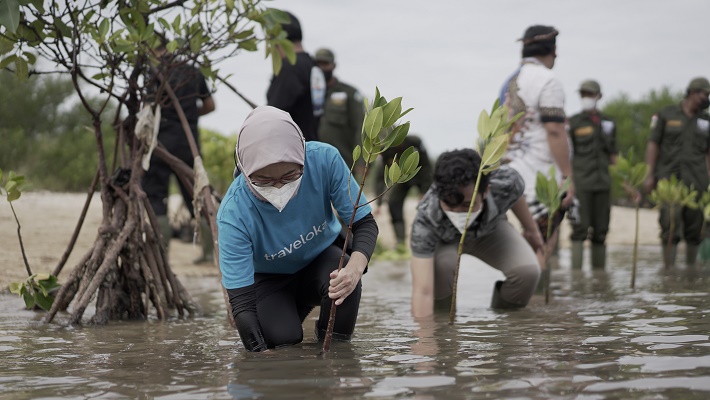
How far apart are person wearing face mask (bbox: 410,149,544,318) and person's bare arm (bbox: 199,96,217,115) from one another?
3092mm

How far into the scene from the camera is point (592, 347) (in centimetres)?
432

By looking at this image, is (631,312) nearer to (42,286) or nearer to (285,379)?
(285,379)

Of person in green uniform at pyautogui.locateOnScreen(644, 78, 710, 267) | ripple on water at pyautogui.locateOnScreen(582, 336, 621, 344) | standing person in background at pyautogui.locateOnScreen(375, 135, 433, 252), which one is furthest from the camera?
standing person in background at pyautogui.locateOnScreen(375, 135, 433, 252)

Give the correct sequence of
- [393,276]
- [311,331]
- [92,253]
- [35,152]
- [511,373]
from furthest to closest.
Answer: [35,152] → [393,276] → [92,253] → [311,331] → [511,373]

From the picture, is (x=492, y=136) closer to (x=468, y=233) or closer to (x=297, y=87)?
(x=468, y=233)

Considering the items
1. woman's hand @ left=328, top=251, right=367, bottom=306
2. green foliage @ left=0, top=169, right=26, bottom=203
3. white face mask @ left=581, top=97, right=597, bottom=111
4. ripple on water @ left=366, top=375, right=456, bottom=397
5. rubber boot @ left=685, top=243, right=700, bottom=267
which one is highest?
white face mask @ left=581, top=97, right=597, bottom=111

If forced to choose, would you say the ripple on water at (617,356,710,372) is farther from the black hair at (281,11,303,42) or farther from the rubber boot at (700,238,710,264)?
the rubber boot at (700,238,710,264)

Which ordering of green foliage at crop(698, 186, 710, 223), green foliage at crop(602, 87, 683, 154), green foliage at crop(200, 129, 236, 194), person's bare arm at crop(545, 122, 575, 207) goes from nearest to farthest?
person's bare arm at crop(545, 122, 575, 207) → green foliage at crop(698, 186, 710, 223) → green foliage at crop(200, 129, 236, 194) → green foliage at crop(602, 87, 683, 154)

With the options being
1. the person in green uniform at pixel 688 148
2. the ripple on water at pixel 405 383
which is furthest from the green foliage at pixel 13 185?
the person in green uniform at pixel 688 148

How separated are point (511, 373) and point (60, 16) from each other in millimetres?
3589

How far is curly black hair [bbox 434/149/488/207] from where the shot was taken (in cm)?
547

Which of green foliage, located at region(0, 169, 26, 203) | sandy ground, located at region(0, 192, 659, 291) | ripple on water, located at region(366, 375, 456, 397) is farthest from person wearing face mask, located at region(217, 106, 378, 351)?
sandy ground, located at region(0, 192, 659, 291)

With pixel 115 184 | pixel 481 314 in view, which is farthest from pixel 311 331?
pixel 115 184

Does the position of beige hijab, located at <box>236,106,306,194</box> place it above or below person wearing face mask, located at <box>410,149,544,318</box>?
above
